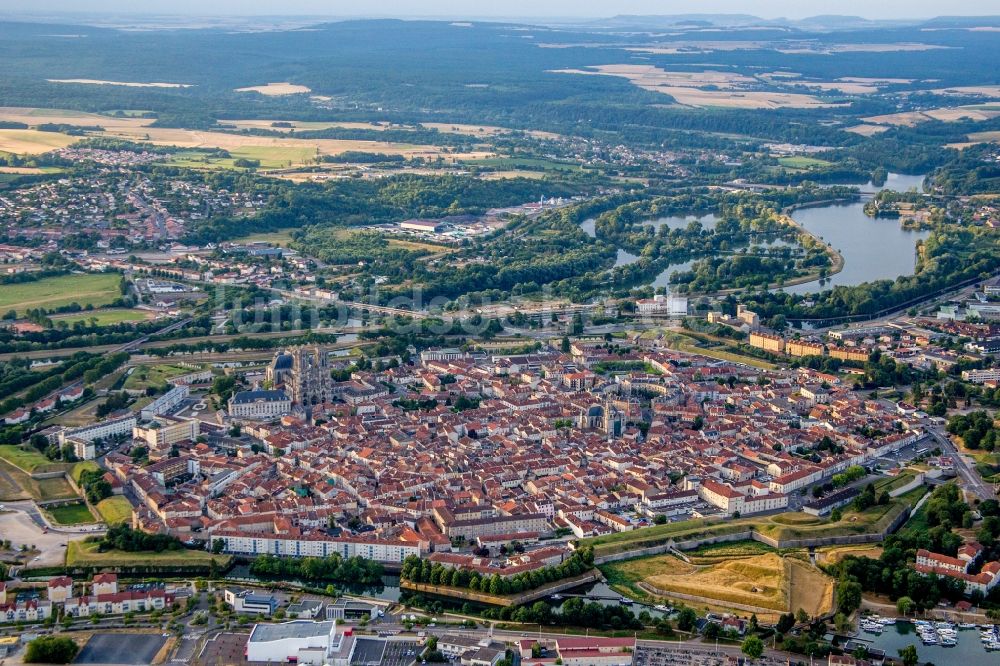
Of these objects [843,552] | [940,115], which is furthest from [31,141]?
[940,115]

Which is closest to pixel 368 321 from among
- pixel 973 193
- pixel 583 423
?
pixel 583 423

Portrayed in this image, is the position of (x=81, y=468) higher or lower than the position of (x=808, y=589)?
lower

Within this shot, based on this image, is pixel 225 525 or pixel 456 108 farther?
pixel 456 108

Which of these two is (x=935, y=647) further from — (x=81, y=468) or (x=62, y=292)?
(x=62, y=292)

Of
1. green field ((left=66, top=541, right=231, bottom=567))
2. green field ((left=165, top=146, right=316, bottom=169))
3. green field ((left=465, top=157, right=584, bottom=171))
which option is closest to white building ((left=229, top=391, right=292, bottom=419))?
green field ((left=66, top=541, right=231, bottom=567))

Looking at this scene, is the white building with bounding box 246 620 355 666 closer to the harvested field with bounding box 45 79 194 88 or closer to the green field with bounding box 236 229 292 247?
the green field with bounding box 236 229 292 247

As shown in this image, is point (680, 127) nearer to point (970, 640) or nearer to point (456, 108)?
point (456, 108)
